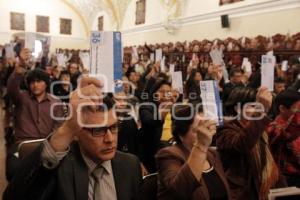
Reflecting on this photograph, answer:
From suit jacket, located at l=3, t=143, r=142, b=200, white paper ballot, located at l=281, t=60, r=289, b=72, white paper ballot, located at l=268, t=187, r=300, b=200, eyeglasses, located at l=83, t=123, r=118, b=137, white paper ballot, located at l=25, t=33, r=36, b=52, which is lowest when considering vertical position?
white paper ballot, located at l=268, t=187, r=300, b=200

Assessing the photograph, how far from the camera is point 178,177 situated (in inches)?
85.8

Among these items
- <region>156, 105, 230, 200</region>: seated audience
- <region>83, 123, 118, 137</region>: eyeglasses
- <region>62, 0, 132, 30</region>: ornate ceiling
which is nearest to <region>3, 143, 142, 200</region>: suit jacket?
<region>83, 123, 118, 137</region>: eyeglasses

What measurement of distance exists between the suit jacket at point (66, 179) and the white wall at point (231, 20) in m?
7.58

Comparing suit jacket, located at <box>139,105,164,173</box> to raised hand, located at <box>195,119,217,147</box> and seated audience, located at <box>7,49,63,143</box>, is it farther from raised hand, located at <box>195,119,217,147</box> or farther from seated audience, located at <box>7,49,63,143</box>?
raised hand, located at <box>195,119,217,147</box>

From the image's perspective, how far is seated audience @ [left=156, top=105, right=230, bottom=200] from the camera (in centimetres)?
213

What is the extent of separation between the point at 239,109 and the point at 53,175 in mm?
1725

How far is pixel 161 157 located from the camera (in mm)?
2428

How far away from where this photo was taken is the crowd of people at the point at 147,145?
5.39 feet

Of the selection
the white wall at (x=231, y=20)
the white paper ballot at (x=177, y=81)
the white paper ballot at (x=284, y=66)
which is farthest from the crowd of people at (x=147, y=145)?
the white wall at (x=231, y=20)

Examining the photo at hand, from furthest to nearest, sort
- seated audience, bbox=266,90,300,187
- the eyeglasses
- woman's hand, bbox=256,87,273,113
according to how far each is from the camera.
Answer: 1. seated audience, bbox=266,90,300,187
2. woman's hand, bbox=256,87,273,113
3. the eyeglasses

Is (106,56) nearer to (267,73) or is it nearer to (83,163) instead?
(83,163)

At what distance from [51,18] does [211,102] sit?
73.7 feet

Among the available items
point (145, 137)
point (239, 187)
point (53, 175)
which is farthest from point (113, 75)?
point (145, 137)

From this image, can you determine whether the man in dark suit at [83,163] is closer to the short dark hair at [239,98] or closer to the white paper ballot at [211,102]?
the white paper ballot at [211,102]
